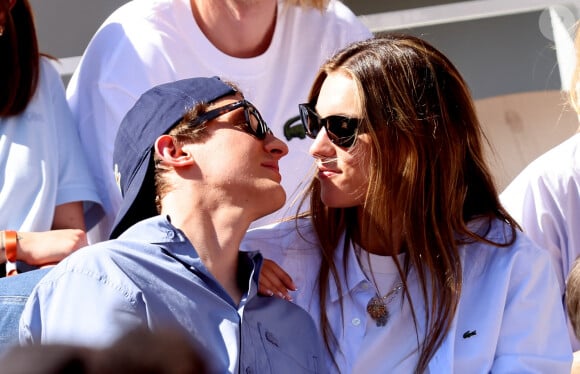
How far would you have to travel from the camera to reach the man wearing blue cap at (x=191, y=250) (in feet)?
6.27

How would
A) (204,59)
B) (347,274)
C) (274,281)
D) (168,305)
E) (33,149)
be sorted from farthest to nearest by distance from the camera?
1. (204,59)
2. (33,149)
3. (347,274)
4. (274,281)
5. (168,305)

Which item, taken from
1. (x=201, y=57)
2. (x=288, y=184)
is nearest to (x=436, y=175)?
(x=288, y=184)

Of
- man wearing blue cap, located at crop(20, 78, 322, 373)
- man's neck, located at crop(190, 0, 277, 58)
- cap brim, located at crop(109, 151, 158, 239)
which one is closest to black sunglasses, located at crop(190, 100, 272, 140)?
man wearing blue cap, located at crop(20, 78, 322, 373)

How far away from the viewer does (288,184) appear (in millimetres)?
Answer: 2986

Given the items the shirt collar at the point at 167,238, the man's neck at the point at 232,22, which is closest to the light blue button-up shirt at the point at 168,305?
the shirt collar at the point at 167,238

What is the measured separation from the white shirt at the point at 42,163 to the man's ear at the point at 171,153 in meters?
0.47

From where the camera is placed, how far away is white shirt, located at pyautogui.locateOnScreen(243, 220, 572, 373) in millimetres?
2309

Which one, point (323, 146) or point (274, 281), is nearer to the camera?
point (274, 281)

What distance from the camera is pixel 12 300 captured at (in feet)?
6.86

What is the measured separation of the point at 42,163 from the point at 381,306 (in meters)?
0.96

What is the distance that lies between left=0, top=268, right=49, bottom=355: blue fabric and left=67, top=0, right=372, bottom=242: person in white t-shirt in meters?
0.71

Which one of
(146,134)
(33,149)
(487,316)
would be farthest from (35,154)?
(487,316)

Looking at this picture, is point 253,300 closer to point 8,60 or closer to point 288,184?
point 288,184

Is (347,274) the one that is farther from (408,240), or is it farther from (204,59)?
(204,59)
